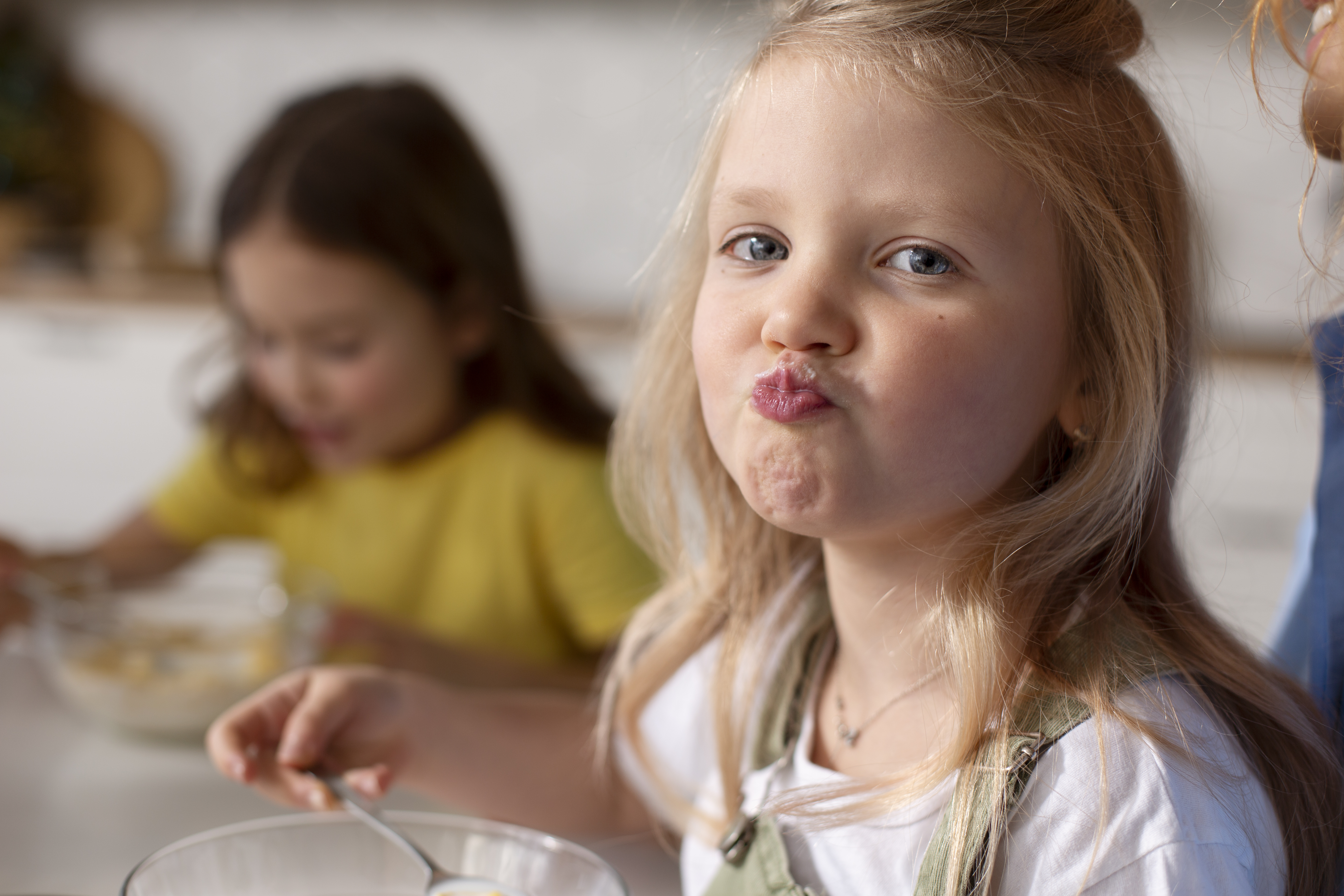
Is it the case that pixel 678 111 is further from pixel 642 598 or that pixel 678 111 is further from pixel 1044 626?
pixel 642 598

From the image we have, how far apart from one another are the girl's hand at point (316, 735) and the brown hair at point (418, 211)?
1.45 ft

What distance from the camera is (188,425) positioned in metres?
2.48

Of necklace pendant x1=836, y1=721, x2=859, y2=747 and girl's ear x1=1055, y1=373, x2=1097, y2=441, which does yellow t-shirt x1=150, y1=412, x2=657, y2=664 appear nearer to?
necklace pendant x1=836, y1=721, x2=859, y2=747

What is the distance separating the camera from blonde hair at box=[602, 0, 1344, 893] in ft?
1.51

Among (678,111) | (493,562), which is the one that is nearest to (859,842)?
(678,111)

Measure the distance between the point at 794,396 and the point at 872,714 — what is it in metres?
0.19

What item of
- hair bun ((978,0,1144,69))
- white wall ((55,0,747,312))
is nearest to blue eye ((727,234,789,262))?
hair bun ((978,0,1144,69))

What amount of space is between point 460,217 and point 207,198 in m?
2.20

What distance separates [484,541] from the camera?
1192mm

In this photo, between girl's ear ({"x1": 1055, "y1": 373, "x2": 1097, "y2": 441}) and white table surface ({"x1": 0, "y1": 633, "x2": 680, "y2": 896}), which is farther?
white table surface ({"x1": 0, "y1": 633, "x2": 680, "y2": 896})

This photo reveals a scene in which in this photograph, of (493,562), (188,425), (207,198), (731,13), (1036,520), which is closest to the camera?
(1036,520)

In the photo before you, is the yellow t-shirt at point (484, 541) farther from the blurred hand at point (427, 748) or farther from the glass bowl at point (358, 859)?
the glass bowl at point (358, 859)

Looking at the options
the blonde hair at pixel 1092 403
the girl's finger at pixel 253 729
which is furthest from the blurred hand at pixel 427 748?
the blonde hair at pixel 1092 403

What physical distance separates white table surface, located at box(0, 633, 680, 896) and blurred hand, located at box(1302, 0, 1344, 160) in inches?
18.9
